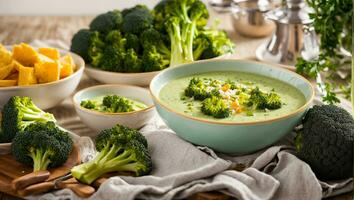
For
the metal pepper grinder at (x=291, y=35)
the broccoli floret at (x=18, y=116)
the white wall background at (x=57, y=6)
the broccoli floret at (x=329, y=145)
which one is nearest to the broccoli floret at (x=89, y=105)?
the broccoli floret at (x=18, y=116)

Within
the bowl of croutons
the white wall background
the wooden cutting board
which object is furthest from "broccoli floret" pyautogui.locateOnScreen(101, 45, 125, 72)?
the white wall background

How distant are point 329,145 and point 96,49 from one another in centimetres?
139

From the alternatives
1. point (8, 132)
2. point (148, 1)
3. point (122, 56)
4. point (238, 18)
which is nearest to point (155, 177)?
point (8, 132)

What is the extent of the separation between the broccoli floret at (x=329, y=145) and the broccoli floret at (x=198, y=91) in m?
0.38

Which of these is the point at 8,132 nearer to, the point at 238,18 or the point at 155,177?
the point at 155,177

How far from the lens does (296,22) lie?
131 inches

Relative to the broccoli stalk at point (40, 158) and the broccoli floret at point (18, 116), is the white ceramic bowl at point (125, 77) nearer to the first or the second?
the broccoli floret at point (18, 116)

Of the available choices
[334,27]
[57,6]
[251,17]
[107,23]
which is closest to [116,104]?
[107,23]

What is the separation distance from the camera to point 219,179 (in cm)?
219

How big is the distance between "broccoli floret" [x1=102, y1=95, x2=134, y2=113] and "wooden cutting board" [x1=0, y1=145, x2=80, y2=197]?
0.26 meters

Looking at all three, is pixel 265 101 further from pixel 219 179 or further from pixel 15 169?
pixel 15 169

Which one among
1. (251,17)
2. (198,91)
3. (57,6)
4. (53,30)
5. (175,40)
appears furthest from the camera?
(57,6)

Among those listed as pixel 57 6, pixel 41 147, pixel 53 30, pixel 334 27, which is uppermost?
pixel 334 27

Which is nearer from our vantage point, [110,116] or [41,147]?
[41,147]
